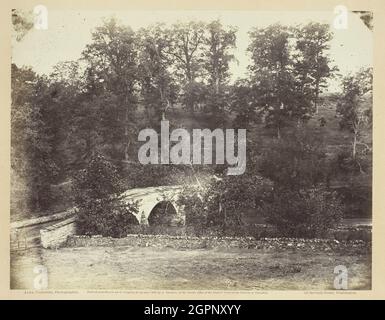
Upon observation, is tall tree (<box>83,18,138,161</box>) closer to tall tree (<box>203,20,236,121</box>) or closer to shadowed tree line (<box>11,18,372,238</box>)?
shadowed tree line (<box>11,18,372,238</box>)

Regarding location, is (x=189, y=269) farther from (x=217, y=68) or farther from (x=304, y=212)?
(x=217, y=68)

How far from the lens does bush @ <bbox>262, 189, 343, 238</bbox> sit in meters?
8.05

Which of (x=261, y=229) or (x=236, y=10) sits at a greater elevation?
(x=236, y=10)

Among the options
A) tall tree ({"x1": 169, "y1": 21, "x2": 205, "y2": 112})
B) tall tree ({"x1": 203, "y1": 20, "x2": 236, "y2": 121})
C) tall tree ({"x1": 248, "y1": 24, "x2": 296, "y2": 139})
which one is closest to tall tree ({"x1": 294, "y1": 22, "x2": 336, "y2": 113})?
tall tree ({"x1": 248, "y1": 24, "x2": 296, "y2": 139})

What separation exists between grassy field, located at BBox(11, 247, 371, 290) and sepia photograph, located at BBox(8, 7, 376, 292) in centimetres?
2

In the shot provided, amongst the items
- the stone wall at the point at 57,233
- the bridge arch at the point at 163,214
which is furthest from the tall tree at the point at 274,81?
the stone wall at the point at 57,233

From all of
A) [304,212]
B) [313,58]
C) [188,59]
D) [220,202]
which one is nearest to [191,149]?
[220,202]

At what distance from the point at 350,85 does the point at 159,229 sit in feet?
10.9

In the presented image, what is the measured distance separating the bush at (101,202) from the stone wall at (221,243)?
0.14 metres

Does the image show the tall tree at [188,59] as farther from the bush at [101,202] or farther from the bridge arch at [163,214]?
→ the bush at [101,202]

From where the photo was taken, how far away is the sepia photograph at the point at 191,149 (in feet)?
26.0

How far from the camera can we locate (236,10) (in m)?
7.97
